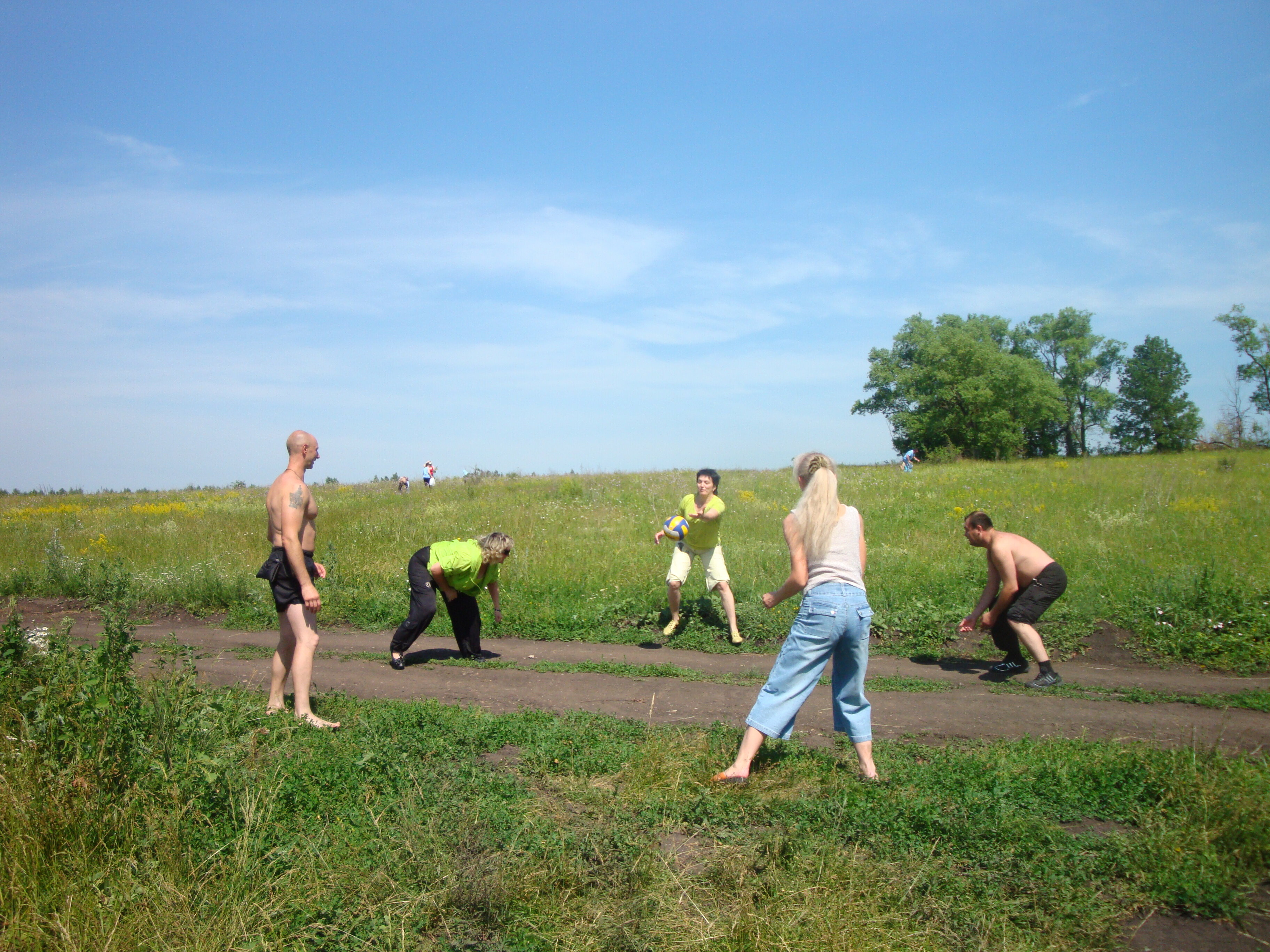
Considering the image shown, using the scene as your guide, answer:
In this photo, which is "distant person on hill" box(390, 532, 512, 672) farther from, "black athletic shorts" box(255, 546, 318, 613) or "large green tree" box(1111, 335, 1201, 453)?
"large green tree" box(1111, 335, 1201, 453)

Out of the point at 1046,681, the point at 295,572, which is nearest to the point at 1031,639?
the point at 1046,681

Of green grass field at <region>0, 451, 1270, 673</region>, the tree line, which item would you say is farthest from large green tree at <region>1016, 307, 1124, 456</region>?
green grass field at <region>0, 451, 1270, 673</region>

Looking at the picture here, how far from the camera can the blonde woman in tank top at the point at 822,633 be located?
4.87 m

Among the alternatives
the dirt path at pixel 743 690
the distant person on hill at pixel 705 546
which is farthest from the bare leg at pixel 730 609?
the dirt path at pixel 743 690

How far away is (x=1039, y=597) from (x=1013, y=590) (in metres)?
0.26

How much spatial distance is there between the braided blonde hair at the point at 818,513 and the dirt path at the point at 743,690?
6.47 ft

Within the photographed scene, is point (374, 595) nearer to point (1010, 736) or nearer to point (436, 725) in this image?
point (436, 725)

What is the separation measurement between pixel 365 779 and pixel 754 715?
243 centimetres

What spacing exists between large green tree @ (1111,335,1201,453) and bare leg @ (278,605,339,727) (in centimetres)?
8071

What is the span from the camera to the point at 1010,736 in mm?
6250

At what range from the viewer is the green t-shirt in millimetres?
9734

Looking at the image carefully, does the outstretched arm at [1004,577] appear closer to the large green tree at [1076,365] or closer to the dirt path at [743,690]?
the dirt path at [743,690]

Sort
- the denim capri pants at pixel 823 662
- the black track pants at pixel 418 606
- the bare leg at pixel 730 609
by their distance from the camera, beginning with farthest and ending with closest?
1. the bare leg at pixel 730 609
2. the black track pants at pixel 418 606
3. the denim capri pants at pixel 823 662

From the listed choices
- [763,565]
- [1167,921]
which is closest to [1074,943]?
[1167,921]
